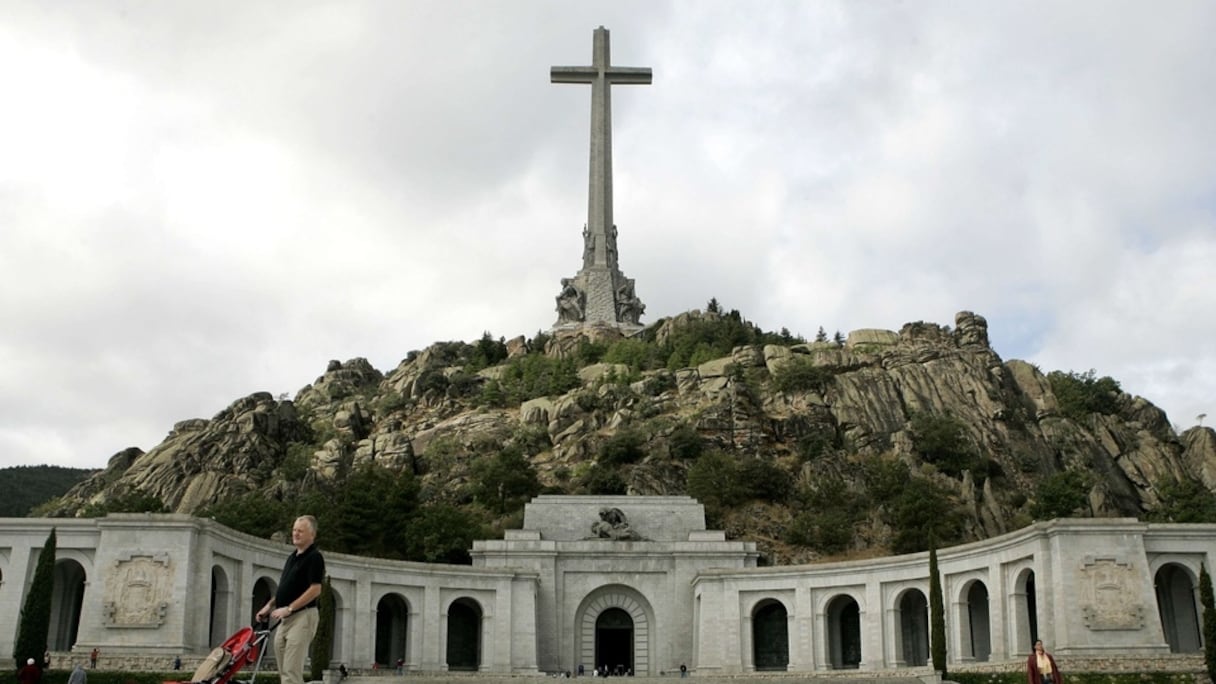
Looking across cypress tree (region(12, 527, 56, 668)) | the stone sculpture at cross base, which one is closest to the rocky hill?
the stone sculpture at cross base

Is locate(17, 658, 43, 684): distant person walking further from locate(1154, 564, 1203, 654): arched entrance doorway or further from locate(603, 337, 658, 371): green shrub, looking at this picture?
locate(603, 337, 658, 371): green shrub

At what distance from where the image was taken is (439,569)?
4991 cm

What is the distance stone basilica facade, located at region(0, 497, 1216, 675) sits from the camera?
131 feet

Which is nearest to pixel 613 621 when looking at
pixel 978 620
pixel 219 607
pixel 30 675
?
pixel 978 620

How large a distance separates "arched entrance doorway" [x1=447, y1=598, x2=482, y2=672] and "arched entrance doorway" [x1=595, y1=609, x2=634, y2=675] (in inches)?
205

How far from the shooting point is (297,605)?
35.9ft

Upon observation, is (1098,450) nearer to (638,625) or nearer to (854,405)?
(854,405)

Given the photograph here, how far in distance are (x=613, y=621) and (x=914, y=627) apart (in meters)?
12.5

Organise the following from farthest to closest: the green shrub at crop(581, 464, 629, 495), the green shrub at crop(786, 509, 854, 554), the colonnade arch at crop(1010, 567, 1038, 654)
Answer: the green shrub at crop(581, 464, 629, 495) → the green shrub at crop(786, 509, 854, 554) → the colonnade arch at crop(1010, 567, 1038, 654)

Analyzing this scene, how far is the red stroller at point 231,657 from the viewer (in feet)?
33.6

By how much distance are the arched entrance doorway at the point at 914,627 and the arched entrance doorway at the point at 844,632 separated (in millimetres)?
1865

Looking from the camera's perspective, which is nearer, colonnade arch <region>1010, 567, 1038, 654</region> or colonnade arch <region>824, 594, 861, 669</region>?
colonnade arch <region>1010, 567, 1038, 654</region>

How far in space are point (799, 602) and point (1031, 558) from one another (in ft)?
35.0

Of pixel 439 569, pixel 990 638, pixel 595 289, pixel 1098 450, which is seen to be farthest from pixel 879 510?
pixel 595 289
